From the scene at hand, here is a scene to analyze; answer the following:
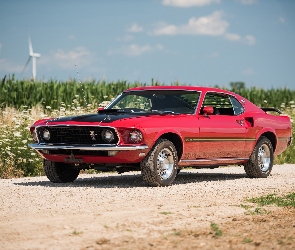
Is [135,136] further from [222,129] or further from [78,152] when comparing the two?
[222,129]

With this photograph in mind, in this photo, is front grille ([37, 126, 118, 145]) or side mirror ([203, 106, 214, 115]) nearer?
front grille ([37, 126, 118, 145])

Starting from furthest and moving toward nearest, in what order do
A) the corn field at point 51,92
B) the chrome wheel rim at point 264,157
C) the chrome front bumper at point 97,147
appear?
the corn field at point 51,92
the chrome wheel rim at point 264,157
the chrome front bumper at point 97,147

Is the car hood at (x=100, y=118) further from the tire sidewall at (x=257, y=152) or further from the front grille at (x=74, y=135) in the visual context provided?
the tire sidewall at (x=257, y=152)

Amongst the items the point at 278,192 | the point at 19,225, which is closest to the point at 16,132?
the point at 278,192

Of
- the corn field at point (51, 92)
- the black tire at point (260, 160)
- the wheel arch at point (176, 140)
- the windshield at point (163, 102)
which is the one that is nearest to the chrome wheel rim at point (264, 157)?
the black tire at point (260, 160)

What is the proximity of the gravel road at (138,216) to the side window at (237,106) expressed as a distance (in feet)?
4.71

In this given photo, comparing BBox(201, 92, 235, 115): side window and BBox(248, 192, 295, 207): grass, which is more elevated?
BBox(201, 92, 235, 115): side window

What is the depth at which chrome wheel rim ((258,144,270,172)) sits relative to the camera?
15.7 m

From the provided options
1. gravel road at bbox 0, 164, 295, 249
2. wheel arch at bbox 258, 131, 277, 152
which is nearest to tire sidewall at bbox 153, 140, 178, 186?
gravel road at bbox 0, 164, 295, 249

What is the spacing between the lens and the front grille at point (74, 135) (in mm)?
12805

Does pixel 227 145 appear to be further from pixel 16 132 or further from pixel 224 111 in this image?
pixel 16 132

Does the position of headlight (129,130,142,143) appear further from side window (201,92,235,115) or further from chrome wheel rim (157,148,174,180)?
side window (201,92,235,115)

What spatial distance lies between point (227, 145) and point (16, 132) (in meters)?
5.66

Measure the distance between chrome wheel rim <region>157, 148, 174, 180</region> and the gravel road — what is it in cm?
25
